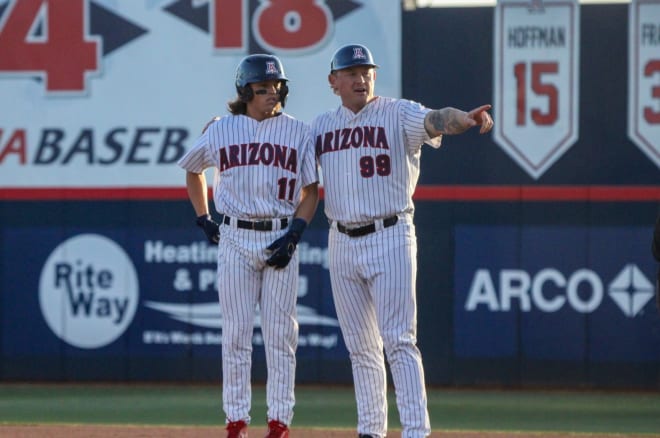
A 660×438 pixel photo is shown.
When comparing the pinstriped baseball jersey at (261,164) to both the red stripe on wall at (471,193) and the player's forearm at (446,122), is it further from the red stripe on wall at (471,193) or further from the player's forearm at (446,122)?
the red stripe on wall at (471,193)

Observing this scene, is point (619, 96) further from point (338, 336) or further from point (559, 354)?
point (338, 336)

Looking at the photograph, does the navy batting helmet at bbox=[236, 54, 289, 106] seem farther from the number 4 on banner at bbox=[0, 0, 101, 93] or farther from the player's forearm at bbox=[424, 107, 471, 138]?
the number 4 on banner at bbox=[0, 0, 101, 93]

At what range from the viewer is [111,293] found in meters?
9.25

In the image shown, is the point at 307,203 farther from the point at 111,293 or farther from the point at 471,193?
the point at 111,293

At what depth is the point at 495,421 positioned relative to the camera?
764 centimetres

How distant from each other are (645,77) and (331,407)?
3.04 meters

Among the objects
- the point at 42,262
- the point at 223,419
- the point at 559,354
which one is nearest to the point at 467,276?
the point at 559,354

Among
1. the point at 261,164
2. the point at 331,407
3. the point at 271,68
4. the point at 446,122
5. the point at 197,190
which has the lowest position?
the point at 331,407

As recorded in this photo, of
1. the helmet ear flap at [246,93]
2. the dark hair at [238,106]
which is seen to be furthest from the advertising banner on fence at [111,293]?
the helmet ear flap at [246,93]

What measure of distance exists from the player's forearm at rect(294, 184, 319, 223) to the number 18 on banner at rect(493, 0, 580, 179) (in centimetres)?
298

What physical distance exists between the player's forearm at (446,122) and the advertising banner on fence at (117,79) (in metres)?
3.38

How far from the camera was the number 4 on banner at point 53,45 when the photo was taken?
9211 mm

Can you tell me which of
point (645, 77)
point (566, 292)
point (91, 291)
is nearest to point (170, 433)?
point (91, 291)

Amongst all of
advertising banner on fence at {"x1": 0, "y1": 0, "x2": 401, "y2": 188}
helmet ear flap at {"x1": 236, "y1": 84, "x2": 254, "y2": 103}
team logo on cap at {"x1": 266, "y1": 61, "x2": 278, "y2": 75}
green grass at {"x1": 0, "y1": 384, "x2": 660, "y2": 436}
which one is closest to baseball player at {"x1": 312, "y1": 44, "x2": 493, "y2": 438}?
team logo on cap at {"x1": 266, "y1": 61, "x2": 278, "y2": 75}
